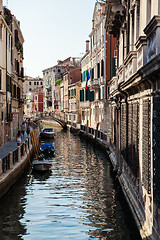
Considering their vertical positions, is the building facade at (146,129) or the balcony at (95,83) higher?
the balcony at (95,83)

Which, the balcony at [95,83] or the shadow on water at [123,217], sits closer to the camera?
the shadow on water at [123,217]

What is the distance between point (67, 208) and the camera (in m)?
11.9

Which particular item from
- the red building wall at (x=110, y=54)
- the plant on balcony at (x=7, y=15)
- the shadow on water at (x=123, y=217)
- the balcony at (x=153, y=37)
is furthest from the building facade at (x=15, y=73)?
the balcony at (x=153, y=37)

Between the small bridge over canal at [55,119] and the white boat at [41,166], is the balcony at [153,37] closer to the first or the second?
the white boat at [41,166]

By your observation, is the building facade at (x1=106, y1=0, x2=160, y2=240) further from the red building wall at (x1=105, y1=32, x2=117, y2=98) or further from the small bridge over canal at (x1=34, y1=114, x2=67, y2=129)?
the small bridge over canal at (x1=34, y1=114, x2=67, y2=129)

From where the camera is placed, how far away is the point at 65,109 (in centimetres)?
6391

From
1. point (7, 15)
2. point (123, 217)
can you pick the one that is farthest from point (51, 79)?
point (123, 217)

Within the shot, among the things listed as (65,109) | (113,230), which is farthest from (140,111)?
(65,109)

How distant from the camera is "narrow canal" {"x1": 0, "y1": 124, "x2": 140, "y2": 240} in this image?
9.45 metres

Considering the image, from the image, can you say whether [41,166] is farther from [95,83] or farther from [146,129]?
[95,83]

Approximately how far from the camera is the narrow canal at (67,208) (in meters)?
9.45

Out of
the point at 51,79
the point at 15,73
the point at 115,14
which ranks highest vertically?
the point at 51,79

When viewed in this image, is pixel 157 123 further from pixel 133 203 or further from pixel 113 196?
pixel 113 196

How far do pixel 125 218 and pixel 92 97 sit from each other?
2995 centimetres
